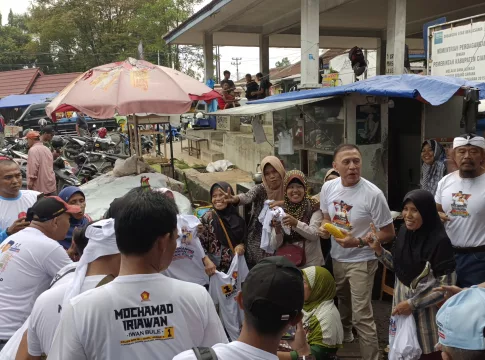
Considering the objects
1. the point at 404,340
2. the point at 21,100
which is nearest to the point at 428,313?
the point at 404,340

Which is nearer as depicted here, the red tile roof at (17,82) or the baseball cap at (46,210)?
the baseball cap at (46,210)

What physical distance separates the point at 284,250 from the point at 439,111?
3.68 metres

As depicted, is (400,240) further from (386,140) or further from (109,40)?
(109,40)

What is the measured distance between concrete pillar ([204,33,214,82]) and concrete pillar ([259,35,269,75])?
203 cm

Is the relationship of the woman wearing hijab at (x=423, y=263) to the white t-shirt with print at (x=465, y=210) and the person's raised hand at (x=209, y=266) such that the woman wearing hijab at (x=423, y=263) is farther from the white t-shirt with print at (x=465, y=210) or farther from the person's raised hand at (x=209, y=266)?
the person's raised hand at (x=209, y=266)

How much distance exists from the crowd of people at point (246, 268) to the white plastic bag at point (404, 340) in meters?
0.05

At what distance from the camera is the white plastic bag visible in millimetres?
2865

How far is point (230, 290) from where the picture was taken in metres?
3.96

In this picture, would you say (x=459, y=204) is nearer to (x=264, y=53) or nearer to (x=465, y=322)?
(x=465, y=322)

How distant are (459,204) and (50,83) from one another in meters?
31.6

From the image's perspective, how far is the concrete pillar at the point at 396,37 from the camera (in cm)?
1010

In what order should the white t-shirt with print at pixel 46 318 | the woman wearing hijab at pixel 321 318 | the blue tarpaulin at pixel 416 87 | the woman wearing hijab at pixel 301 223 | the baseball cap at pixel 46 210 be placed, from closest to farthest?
the white t-shirt with print at pixel 46 318 → the baseball cap at pixel 46 210 → the woman wearing hijab at pixel 321 318 → the woman wearing hijab at pixel 301 223 → the blue tarpaulin at pixel 416 87

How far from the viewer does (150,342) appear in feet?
5.20

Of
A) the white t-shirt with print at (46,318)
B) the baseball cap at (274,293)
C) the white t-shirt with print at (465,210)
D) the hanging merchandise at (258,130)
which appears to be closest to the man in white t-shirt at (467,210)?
the white t-shirt with print at (465,210)
